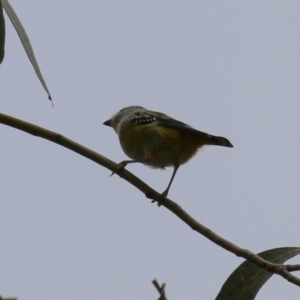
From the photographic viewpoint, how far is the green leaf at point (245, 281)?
95.8 inches

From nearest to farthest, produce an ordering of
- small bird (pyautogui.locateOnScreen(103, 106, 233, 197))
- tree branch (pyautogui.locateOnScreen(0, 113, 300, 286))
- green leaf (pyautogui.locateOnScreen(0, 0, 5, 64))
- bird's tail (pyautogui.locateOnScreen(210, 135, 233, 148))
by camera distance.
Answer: tree branch (pyautogui.locateOnScreen(0, 113, 300, 286))
green leaf (pyautogui.locateOnScreen(0, 0, 5, 64))
bird's tail (pyautogui.locateOnScreen(210, 135, 233, 148))
small bird (pyautogui.locateOnScreen(103, 106, 233, 197))

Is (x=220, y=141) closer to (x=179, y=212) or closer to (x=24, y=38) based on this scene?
(x=179, y=212)

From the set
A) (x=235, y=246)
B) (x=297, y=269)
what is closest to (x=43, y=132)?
(x=235, y=246)

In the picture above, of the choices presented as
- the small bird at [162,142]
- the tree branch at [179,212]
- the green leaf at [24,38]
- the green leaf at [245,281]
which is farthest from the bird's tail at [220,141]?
the green leaf at [24,38]

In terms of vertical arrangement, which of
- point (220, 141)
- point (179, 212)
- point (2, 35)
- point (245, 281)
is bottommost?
point (245, 281)

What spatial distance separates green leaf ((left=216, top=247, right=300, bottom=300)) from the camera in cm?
243

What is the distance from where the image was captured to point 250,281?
8.11 feet

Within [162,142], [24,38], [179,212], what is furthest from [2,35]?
[162,142]

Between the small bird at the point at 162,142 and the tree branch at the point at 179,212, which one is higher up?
the small bird at the point at 162,142

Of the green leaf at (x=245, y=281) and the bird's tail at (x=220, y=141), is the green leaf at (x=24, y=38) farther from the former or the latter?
the bird's tail at (x=220, y=141)

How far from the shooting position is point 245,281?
97.3 inches

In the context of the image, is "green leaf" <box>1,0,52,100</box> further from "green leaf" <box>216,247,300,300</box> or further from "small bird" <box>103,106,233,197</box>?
"small bird" <box>103,106,233,197</box>

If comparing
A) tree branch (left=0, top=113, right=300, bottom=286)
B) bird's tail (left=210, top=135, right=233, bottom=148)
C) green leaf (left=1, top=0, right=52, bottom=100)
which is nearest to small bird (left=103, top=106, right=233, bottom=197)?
bird's tail (left=210, top=135, right=233, bottom=148)

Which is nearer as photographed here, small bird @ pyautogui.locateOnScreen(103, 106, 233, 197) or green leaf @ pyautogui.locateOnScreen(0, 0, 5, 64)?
green leaf @ pyautogui.locateOnScreen(0, 0, 5, 64)
